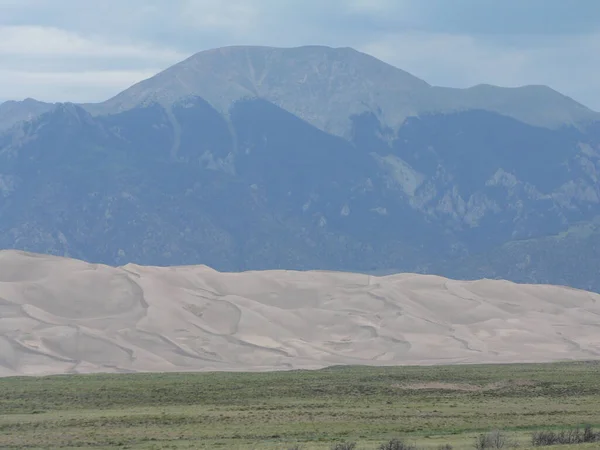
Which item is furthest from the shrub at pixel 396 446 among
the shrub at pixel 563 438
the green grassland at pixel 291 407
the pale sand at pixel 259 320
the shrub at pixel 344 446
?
the pale sand at pixel 259 320

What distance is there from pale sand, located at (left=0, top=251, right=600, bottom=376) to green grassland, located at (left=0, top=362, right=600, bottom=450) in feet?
48.9

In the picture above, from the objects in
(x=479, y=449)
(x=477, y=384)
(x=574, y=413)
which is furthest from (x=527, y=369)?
(x=479, y=449)

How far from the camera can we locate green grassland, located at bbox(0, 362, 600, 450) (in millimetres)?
40250

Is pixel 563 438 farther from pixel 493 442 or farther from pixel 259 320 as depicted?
pixel 259 320

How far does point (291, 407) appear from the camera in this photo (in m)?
50.3

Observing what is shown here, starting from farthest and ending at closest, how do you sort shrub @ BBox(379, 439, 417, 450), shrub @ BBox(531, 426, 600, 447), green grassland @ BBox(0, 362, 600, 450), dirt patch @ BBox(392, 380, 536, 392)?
dirt patch @ BBox(392, 380, 536, 392) → green grassland @ BBox(0, 362, 600, 450) → shrub @ BBox(531, 426, 600, 447) → shrub @ BBox(379, 439, 417, 450)

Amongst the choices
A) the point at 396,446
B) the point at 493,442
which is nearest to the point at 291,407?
the point at 493,442

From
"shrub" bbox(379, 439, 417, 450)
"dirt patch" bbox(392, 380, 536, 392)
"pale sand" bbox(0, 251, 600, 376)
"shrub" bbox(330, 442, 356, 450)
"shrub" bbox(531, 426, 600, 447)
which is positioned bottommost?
"pale sand" bbox(0, 251, 600, 376)

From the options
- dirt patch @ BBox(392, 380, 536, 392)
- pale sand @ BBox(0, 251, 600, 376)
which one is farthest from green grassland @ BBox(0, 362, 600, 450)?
pale sand @ BBox(0, 251, 600, 376)

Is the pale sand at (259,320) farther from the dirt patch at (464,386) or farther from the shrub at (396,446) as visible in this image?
the shrub at (396,446)

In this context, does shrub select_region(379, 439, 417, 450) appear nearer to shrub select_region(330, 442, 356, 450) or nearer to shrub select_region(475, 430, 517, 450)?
shrub select_region(330, 442, 356, 450)

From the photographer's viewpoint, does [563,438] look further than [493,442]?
Yes

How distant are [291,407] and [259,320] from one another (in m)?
45.8

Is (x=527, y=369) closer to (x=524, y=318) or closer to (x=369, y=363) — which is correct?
(x=369, y=363)
